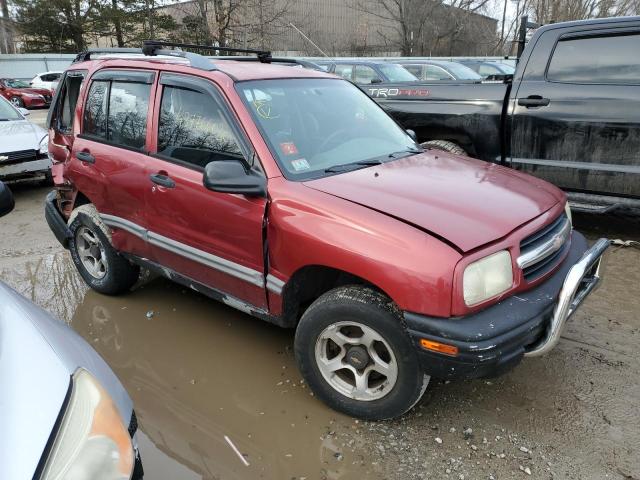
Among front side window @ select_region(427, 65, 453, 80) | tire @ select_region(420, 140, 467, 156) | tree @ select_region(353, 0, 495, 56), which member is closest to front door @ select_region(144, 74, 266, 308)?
tire @ select_region(420, 140, 467, 156)

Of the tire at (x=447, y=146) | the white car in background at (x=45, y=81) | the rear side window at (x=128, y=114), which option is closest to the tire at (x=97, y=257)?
the rear side window at (x=128, y=114)

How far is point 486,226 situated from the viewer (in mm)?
2508

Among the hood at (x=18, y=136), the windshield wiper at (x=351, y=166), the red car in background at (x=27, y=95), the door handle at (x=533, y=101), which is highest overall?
the door handle at (x=533, y=101)

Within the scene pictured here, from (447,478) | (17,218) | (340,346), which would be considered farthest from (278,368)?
(17,218)

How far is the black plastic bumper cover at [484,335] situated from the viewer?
228 centimetres

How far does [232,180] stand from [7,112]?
7.49 metres

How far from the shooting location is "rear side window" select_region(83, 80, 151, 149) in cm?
362

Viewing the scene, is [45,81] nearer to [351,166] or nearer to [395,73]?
[395,73]

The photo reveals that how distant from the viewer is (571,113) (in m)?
4.81

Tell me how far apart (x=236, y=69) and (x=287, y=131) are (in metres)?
0.62

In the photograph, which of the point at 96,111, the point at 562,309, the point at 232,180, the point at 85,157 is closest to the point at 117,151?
the point at 85,157

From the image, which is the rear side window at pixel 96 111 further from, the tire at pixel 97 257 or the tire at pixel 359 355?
the tire at pixel 359 355

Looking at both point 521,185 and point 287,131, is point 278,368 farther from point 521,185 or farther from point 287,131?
point 521,185

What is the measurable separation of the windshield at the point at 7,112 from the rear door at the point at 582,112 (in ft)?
24.8
